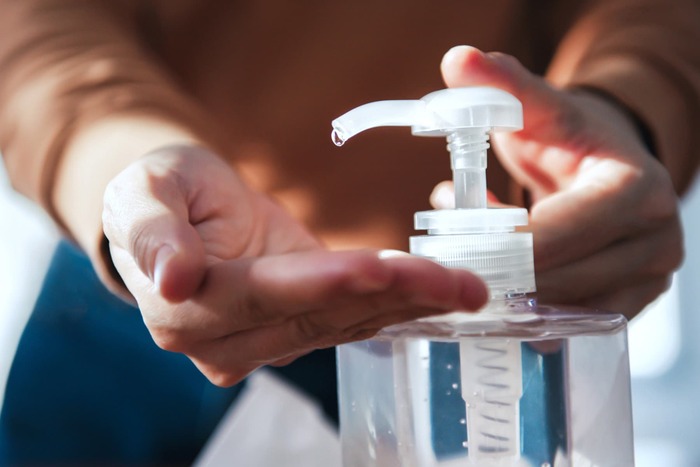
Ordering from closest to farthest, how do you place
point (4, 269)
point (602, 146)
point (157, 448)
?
point (602, 146) → point (157, 448) → point (4, 269)

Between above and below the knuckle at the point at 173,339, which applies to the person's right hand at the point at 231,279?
above

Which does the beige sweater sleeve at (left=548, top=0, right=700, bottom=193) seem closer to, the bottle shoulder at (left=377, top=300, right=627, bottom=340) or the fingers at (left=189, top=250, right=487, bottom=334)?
the bottle shoulder at (left=377, top=300, right=627, bottom=340)

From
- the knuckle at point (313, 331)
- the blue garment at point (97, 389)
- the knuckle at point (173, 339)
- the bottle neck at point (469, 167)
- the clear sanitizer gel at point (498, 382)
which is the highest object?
the bottle neck at point (469, 167)

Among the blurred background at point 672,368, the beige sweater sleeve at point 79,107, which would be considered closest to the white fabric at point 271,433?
the beige sweater sleeve at point 79,107

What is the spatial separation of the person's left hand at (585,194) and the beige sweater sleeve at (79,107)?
16 centimetres

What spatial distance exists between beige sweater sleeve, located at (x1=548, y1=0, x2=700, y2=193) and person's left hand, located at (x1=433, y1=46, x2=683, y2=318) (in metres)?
0.03

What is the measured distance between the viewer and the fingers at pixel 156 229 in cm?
22

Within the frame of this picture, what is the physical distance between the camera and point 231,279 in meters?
0.23

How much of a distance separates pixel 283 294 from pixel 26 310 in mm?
484

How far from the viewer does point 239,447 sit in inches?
23.7

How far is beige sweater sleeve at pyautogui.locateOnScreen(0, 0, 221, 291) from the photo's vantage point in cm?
39

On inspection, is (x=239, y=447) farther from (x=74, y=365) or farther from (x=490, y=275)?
(x=490, y=275)

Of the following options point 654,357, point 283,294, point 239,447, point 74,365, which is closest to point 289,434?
point 239,447

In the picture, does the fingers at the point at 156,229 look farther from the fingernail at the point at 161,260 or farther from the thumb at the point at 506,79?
the thumb at the point at 506,79
